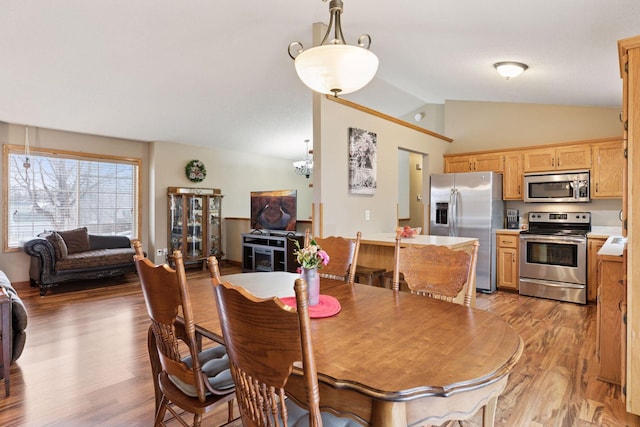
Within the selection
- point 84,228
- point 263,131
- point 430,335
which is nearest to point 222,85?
point 263,131

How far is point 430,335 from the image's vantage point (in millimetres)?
1268

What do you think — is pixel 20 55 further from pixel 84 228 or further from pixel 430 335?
pixel 430 335

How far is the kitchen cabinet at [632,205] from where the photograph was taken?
73.2 inches

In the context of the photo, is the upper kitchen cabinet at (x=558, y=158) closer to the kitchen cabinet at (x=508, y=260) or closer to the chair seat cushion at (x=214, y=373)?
the kitchen cabinet at (x=508, y=260)

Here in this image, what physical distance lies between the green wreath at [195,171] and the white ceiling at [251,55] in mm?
990

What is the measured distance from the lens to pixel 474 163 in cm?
551

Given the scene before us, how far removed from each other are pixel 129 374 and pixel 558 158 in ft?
17.7

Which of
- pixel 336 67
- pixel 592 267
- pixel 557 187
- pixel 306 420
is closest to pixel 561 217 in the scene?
pixel 557 187

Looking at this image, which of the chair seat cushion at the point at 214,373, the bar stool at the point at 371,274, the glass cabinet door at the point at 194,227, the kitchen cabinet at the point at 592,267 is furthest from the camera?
the glass cabinet door at the point at 194,227

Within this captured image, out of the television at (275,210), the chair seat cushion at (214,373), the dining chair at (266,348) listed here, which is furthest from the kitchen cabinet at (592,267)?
the dining chair at (266,348)

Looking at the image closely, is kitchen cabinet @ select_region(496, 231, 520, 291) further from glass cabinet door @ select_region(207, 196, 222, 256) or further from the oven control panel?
glass cabinet door @ select_region(207, 196, 222, 256)

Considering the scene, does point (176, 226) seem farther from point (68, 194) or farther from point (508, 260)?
point (508, 260)

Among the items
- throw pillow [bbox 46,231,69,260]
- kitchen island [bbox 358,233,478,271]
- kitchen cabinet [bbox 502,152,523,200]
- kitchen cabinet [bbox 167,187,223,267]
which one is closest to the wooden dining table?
kitchen island [bbox 358,233,478,271]

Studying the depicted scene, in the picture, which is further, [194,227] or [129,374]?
[194,227]
